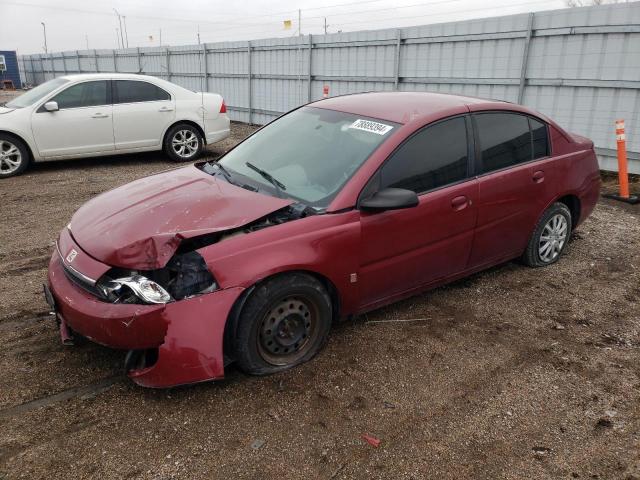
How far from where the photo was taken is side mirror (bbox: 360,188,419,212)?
10.1ft

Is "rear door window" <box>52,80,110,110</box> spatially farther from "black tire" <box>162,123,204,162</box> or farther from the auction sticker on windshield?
the auction sticker on windshield

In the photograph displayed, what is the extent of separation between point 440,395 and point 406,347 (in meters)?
0.52

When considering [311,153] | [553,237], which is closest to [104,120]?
[311,153]

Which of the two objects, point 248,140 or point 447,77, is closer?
point 248,140

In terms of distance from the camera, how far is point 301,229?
298 cm

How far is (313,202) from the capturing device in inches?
126

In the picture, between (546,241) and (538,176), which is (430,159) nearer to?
(538,176)

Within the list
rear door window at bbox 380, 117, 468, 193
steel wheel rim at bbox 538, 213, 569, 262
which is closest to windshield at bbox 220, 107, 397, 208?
rear door window at bbox 380, 117, 468, 193

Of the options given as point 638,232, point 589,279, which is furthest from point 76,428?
point 638,232

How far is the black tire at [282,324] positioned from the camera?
2826 millimetres

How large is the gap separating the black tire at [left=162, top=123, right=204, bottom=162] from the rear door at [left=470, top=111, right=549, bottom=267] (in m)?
6.66

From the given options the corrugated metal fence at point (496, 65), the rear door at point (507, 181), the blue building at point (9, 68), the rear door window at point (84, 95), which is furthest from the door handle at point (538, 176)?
the blue building at point (9, 68)

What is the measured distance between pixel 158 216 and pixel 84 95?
646 centimetres

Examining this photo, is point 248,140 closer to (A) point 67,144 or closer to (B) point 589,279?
(B) point 589,279
